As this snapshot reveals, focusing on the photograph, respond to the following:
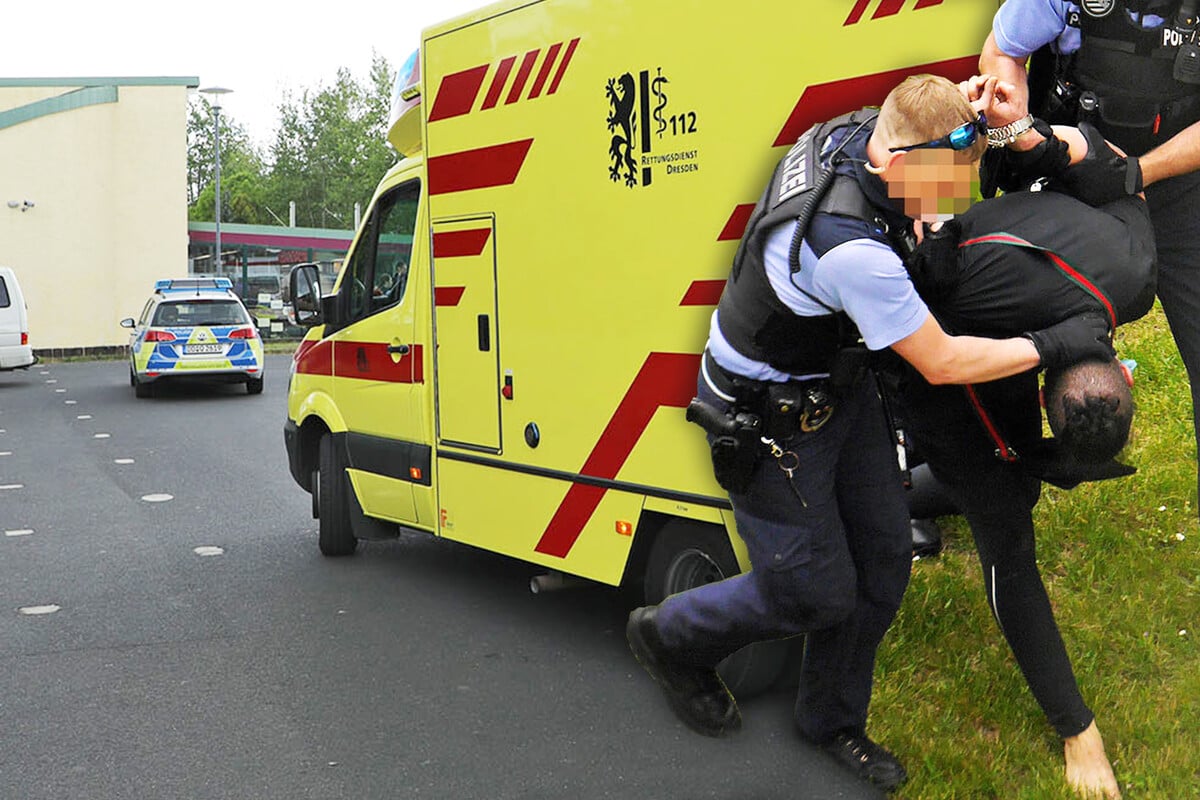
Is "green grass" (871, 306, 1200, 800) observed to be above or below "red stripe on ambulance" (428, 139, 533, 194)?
below

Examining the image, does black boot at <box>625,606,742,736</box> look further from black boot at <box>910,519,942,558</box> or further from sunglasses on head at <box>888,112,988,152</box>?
sunglasses on head at <box>888,112,988,152</box>

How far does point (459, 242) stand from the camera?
221 inches

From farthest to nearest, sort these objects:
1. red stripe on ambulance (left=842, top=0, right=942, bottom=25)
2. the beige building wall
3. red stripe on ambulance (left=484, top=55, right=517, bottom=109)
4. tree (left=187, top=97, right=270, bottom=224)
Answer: tree (left=187, top=97, right=270, bottom=224), the beige building wall, red stripe on ambulance (left=484, top=55, right=517, bottom=109), red stripe on ambulance (left=842, top=0, right=942, bottom=25)

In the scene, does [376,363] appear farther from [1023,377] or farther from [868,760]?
[1023,377]

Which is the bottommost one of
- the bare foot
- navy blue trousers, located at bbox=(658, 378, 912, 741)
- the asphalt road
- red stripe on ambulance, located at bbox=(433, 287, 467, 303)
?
the asphalt road

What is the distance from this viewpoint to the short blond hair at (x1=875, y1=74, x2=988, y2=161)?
3023 mm

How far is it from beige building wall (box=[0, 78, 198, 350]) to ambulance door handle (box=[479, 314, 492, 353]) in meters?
25.8

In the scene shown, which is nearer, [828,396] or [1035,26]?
[1035,26]

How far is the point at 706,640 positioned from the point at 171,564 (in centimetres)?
443

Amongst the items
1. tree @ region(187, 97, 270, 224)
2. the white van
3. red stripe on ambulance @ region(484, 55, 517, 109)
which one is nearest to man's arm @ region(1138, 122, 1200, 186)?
red stripe on ambulance @ region(484, 55, 517, 109)

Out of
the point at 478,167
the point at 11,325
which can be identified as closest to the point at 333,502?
the point at 478,167

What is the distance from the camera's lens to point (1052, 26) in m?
3.30

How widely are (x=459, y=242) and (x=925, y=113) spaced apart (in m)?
2.93

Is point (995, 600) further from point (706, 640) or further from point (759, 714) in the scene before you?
point (759, 714)
